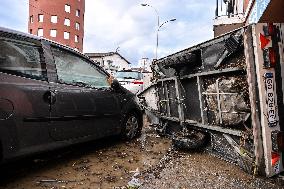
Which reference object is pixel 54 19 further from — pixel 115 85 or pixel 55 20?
pixel 115 85

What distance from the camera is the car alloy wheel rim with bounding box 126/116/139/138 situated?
599 cm

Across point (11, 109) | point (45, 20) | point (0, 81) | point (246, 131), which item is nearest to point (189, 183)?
point (246, 131)

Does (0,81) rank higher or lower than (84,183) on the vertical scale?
higher

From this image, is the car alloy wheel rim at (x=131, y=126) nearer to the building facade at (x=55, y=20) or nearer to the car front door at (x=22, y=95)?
the car front door at (x=22, y=95)

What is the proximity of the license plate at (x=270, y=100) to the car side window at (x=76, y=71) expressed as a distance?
9.11ft

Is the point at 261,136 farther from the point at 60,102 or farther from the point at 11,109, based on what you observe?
the point at 11,109

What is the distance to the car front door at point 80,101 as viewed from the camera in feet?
13.8

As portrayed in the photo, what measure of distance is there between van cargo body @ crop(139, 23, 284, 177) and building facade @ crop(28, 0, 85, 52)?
170 feet

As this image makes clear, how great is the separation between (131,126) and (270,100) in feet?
10.0

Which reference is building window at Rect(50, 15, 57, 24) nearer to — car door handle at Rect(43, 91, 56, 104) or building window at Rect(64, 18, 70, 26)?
building window at Rect(64, 18, 70, 26)

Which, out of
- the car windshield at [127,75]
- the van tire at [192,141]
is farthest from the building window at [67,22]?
the van tire at [192,141]

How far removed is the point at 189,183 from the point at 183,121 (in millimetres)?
1925

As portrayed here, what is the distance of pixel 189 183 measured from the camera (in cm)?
364

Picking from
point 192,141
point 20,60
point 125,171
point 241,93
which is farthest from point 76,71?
point 241,93
